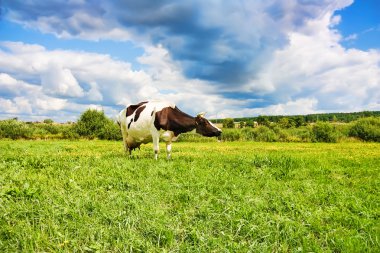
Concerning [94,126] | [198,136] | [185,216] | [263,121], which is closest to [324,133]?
[198,136]

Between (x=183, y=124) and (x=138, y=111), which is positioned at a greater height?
(x=138, y=111)

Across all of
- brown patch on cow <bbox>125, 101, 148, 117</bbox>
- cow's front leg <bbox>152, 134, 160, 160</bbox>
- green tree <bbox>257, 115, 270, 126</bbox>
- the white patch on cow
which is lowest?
cow's front leg <bbox>152, 134, 160, 160</bbox>

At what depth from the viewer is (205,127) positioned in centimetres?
1399

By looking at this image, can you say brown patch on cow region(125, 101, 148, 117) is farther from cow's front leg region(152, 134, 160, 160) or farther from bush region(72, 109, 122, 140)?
bush region(72, 109, 122, 140)

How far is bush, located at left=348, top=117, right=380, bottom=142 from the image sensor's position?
52769mm

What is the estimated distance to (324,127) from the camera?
168 feet

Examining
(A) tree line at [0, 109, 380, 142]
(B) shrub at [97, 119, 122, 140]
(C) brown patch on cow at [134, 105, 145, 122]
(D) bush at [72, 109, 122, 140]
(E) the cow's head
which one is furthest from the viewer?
(A) tree line at [0, 109, 380, 142]

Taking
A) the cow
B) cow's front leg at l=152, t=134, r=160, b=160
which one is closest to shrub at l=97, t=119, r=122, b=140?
the cow

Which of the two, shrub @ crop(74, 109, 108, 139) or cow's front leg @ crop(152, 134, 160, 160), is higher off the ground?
shrub @ crop(74, 109, 108, 139)

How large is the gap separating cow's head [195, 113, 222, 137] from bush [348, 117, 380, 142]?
159 ft

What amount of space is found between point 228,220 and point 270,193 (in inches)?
91.4

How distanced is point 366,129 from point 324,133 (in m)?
8.76

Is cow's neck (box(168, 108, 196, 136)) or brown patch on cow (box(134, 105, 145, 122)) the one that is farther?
brown patch on cow (box(134, 105, 145, 122))

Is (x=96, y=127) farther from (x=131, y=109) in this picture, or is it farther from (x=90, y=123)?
(x=131, y=109)
